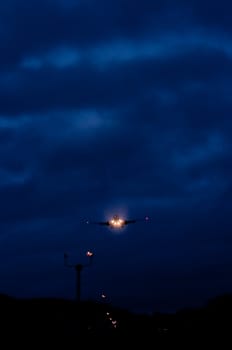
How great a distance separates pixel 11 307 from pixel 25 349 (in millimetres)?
17175

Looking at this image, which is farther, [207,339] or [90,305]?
[90,305]

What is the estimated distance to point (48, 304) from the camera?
10394 cm

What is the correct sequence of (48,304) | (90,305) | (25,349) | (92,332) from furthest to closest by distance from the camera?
1. (90,305)
2. (48,304)
3. (92,332)
4. (25,349)

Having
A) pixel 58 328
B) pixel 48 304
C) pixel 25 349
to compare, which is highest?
pixel 48 304

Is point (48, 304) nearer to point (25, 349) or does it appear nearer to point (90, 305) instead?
point (90, 305)

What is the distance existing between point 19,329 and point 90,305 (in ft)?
194

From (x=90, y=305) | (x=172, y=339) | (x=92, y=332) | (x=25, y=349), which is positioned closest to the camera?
(x=25, y=349)

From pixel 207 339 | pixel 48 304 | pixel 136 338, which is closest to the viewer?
pixel 207 339

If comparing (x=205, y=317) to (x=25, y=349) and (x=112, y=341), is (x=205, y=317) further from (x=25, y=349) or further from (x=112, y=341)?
(x=25, y=349)

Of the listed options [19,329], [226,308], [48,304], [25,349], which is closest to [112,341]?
[19,329]

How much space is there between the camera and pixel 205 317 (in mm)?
80750

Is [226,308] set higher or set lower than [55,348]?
higher

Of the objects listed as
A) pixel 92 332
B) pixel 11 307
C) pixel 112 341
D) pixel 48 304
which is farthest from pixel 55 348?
pixel 48 304

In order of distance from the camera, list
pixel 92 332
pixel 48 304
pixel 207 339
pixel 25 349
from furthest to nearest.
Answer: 1. pixel 48 304
2. pixel 92 332
3. pixel 207 339
4. pixel 25 349
